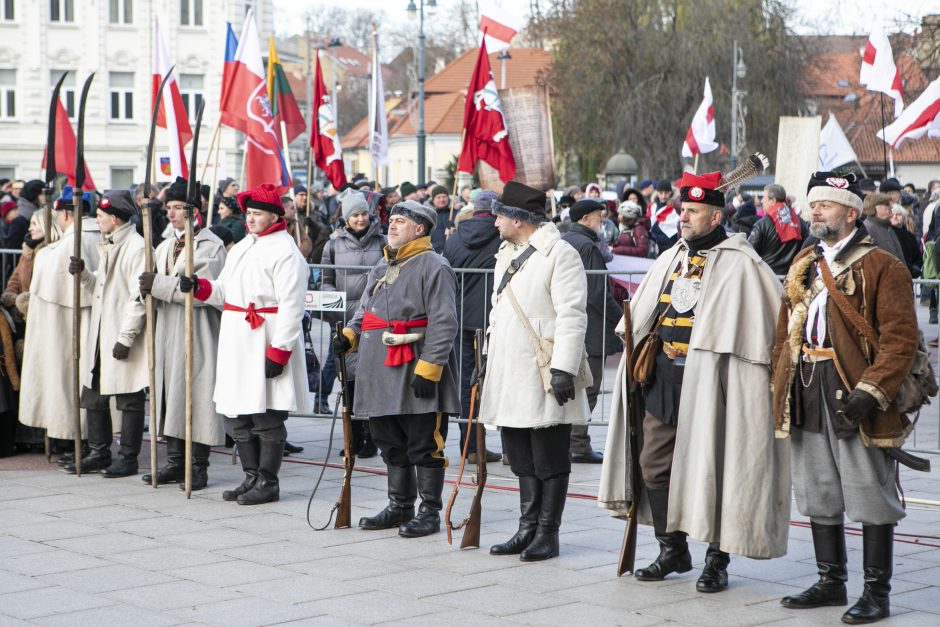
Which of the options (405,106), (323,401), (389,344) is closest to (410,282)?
(389,344)

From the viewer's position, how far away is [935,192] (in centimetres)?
2178

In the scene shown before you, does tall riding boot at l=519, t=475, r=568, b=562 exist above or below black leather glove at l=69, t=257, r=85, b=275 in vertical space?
below

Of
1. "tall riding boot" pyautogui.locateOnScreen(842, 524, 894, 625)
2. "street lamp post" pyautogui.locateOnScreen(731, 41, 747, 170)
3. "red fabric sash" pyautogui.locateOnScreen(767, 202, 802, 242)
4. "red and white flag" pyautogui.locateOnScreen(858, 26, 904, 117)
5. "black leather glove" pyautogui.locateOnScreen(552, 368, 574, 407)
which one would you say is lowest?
"tall riding boot" pyautogui.locateOnScreen(842, 524, 894, 625)

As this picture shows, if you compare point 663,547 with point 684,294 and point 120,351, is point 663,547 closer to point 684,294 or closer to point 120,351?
point 684,294

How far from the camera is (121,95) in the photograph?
5581 cm

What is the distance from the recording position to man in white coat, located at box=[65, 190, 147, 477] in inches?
381

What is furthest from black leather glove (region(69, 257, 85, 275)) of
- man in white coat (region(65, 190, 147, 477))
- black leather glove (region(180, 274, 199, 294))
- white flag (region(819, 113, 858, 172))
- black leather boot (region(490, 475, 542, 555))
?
white flag (region(819, 113, 858, 172))

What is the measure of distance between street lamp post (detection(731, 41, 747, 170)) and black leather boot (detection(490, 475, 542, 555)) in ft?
112

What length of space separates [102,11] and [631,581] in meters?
52.4

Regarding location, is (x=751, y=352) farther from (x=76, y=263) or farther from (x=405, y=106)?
(x=405, y=106)

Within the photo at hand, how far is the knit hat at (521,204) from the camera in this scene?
761cm

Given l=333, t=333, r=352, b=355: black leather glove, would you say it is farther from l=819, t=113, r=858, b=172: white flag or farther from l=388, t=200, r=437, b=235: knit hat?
l=819, t=113, r=858, b=172: white flag

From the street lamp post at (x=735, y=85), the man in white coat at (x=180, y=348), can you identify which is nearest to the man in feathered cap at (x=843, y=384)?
the man in white coat at (x=180, y=348)

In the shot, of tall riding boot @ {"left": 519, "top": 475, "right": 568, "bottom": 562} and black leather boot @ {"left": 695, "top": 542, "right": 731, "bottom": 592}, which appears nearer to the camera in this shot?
black leather boot @ {"left": 695, "top": 542, "right": 731, "bottom": 592}
